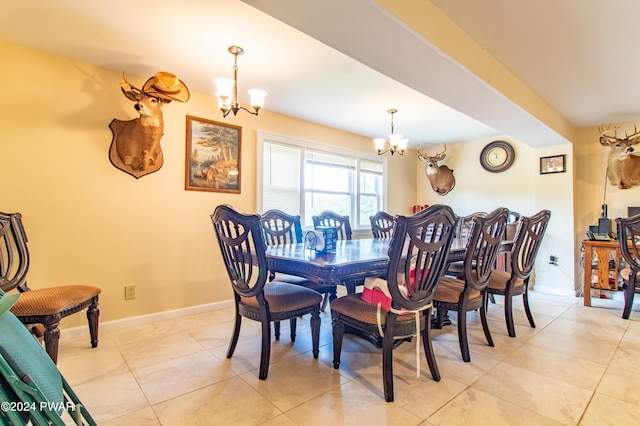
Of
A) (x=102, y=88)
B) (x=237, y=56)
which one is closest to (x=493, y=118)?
(x=237, y=56)

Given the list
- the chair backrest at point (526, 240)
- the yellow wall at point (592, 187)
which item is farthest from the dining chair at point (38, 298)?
the yellow wall at point (592, 187)

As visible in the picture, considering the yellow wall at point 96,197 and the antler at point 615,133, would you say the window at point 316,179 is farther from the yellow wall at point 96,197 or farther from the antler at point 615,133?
the antler at point 615,133

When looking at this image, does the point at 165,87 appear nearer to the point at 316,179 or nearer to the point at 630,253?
the point at 316,179

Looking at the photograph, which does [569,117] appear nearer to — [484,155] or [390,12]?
[484,155]

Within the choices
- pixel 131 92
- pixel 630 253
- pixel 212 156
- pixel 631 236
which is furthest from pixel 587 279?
pixel 131 92

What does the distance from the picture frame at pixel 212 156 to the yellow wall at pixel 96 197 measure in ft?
0.24

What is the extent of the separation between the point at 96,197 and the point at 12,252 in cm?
71

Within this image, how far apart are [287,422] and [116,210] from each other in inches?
94.4

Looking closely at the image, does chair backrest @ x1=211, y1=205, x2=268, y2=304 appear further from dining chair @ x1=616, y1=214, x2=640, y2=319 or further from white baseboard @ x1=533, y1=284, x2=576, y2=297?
white baseboard @ x1=533, y1=284, x2=576, y2=297

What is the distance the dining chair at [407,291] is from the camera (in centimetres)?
168

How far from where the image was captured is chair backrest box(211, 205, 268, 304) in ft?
6.03

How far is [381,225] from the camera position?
13.3ft

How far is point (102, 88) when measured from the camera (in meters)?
2.77

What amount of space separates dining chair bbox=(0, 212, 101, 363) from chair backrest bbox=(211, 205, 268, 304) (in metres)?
1.11
